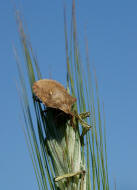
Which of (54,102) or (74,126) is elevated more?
(54,102)

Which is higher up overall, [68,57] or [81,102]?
[68,57]

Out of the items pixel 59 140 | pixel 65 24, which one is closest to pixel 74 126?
pixel 59 140

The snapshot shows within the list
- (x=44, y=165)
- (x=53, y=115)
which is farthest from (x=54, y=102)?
(x=44, y=165)

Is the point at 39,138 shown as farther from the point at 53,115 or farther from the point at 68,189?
the point at 68,189

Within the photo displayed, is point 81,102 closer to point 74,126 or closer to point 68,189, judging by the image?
point 74,126

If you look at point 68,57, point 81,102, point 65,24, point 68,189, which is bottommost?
point 68,189

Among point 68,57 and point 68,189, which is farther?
point 68,57
